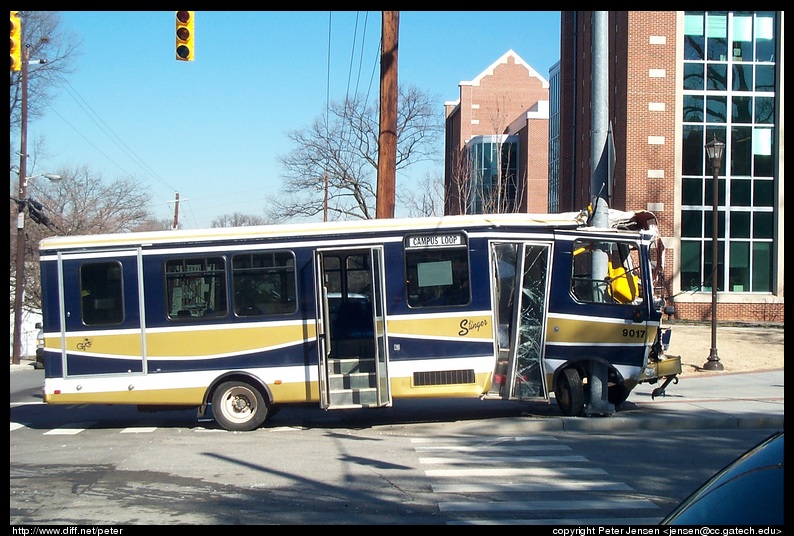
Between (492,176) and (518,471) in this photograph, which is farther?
(492,176)

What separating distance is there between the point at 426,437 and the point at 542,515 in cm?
438

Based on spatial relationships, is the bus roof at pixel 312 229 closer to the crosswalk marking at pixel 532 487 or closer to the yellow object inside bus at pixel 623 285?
the yellow object inside bus at pixel 623 285

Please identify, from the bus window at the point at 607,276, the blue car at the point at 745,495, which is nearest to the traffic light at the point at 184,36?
the bus window at the point at 607,276

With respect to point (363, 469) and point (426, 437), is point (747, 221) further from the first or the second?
point (363, 469)

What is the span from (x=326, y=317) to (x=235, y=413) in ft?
6.59

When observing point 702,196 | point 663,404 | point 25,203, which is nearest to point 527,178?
point 702,196

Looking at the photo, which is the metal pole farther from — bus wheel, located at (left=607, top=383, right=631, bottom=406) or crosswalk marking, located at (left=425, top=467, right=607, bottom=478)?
crosswalk marking, located at (left=425, top=467, right=607, bottom=478)

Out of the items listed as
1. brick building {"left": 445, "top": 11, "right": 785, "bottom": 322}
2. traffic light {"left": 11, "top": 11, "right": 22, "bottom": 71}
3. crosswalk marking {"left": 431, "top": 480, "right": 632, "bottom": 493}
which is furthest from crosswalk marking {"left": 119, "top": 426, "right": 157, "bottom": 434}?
brick building {"left": 445, "top": 11, "right": 785, "bottom": 322}

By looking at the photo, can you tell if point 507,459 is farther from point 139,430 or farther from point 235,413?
point 139,430

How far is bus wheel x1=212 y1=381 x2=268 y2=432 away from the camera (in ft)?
38.7

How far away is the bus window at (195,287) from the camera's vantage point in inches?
466

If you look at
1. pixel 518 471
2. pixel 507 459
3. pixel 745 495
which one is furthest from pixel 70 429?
pixel 745 495

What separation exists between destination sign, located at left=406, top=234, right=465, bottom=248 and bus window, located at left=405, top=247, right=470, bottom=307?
3.5 inches

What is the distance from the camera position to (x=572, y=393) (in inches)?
463
